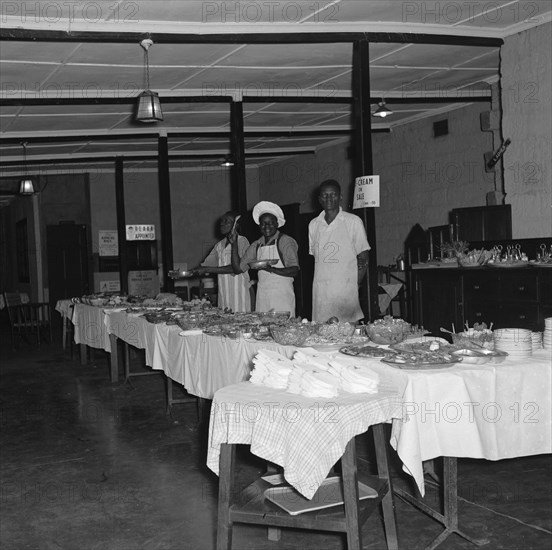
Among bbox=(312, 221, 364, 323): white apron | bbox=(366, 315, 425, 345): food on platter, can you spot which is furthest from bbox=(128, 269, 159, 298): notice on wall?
bbox=(366, 315, 425, 345): food on platter

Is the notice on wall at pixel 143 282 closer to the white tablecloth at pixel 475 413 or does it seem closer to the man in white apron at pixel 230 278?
the man in white apron at pixel 230 278

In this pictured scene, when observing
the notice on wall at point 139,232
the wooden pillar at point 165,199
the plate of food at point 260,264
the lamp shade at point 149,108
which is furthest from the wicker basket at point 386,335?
the wooden pillar at point 165,199

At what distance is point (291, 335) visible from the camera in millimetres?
3945

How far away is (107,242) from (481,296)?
9.30 m

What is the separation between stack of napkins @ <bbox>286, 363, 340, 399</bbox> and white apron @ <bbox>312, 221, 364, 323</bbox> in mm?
2356

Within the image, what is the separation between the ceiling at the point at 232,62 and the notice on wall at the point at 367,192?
1.25 m

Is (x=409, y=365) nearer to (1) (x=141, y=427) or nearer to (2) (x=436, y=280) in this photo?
(1) (x=141, y=427)

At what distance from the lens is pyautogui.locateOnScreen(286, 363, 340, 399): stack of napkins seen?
101 inches

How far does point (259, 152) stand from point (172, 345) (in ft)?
28.1

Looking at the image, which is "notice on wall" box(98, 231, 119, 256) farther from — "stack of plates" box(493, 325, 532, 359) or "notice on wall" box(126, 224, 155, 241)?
"stack of plates" box(493, 325, 532, 359)

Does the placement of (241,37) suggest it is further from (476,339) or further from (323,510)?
(323,510)

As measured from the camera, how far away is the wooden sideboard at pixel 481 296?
6.18m

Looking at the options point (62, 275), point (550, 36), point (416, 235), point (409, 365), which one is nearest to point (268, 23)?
point (550, 36)

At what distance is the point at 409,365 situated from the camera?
117 inches
